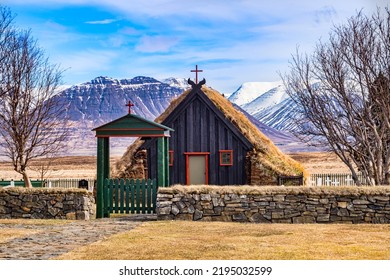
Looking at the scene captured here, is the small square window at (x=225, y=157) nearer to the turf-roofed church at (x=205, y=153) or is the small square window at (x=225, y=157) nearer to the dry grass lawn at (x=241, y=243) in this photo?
the turf-roofed church at (x=205, y=153)

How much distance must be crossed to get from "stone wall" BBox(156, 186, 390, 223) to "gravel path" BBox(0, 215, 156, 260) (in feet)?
5.96

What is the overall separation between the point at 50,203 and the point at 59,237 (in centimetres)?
495

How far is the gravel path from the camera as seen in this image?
517 inches

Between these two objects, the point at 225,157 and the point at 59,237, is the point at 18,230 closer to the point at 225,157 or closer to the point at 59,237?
the point at 59,237

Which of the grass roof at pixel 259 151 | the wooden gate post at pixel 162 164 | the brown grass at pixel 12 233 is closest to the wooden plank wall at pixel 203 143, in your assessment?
the grass roof at pixel 259 151

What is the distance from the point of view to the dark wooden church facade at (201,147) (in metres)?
30.8

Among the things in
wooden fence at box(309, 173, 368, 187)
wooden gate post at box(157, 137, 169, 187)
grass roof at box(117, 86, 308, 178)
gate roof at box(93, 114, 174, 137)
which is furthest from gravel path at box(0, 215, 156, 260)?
wooden fence at box(309, 173, 368, 187)

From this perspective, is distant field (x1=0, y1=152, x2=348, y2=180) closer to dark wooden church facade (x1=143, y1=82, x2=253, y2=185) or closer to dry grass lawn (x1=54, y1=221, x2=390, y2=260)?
dark wooden church facade (x1=143, y1=82, x2=253, y2=185)

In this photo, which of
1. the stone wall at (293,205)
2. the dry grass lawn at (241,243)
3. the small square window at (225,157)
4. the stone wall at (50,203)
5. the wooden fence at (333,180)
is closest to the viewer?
the dry grass lawn at (241,243)

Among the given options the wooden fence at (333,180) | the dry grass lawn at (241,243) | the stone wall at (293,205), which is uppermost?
the wooden fence at (333,180)

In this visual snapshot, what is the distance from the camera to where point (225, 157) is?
31000 millimetres

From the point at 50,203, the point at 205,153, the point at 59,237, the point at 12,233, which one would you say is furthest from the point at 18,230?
the point at 205,153

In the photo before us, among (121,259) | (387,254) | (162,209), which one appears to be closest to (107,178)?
(162,209)
